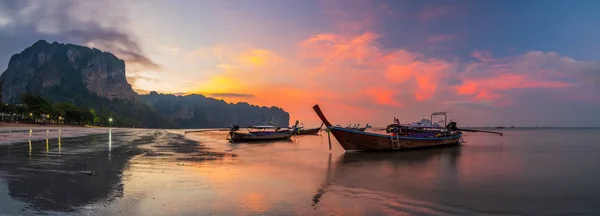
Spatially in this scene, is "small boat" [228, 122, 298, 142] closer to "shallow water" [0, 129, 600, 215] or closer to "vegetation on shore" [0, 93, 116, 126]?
"shallow water" [0, 129, 600, 215]

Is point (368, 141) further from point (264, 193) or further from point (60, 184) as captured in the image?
point (60, 184)

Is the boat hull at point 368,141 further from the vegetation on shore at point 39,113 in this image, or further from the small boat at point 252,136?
the vegetation on shore at point 39,113

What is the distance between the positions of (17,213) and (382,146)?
2743 centimetres

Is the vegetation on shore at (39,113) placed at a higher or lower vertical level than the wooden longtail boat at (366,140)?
higher

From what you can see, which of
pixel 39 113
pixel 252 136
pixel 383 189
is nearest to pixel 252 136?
pixel 252 136

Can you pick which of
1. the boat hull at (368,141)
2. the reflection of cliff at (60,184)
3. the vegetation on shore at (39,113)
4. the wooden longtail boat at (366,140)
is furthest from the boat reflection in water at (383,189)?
the vegetation on shore at (39,113)

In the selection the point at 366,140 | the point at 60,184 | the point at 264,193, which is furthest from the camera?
the point at 366,140

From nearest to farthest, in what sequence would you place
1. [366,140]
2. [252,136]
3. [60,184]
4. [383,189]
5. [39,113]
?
[60,184], [383,189], [366,140], [252,136], [39,113]

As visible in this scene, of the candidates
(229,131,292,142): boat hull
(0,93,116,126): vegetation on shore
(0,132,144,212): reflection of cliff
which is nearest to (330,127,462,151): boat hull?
(0,132,144,212): reflection of cliff

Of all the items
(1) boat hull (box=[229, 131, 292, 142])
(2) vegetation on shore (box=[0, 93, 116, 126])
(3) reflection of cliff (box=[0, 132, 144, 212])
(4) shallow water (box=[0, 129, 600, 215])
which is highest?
(2) vegetation on shore (box=[0, 93, 116, 126])

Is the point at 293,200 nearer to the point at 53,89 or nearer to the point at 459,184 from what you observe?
the point at 459,184

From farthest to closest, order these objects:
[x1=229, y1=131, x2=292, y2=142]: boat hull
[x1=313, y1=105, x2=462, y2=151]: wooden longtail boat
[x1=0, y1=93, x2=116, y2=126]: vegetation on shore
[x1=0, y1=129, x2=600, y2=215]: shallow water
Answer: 1. [x1=0, y1=93, x2=116, y2=126]: vegetation on shore
2. [x1=229, y1=131, x2=292, y2=142]: boat hull
3. [x1=313, y1=105, x2=462, y2=151]: wooden longtail boat
4. [x1=0, y1=129, x2=600, y2=215]: shallow water

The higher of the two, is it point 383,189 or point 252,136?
point 383,189

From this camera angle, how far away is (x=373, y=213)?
866 centimetres
